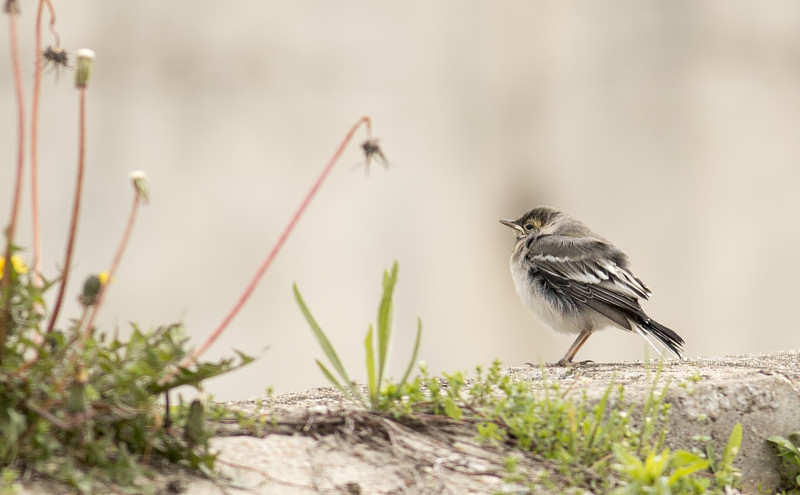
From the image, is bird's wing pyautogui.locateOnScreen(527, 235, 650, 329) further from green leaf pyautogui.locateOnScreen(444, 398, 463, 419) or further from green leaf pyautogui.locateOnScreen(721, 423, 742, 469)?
green leaf pyautogui.locateOnScreen(444, 398, 463, 419)

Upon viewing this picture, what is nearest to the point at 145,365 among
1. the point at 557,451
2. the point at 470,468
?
the point at 470,468

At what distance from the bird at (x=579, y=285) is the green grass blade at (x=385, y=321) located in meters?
2.59

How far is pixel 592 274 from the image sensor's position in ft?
18.2

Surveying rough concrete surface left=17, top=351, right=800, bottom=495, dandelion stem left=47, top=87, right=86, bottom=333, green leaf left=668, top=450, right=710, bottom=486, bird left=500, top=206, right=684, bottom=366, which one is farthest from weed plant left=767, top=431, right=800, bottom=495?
dandelion stem left=47, top=87, right=86, bottom=333

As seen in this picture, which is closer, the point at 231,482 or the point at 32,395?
the point at 32,395

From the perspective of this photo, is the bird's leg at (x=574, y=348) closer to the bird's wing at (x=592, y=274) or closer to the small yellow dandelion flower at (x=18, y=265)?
the bird's wing at (x=592, y=274)

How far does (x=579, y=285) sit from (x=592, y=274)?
13 cm

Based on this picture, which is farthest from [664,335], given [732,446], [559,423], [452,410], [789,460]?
[452,410]

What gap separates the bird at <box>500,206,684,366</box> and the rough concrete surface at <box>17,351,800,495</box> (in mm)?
1614

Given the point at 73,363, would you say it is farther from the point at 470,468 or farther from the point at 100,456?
the point at 470,468

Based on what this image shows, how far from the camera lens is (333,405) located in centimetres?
299

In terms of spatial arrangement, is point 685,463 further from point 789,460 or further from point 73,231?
point 73,231

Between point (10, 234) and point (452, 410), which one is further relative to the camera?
point (452, 410)

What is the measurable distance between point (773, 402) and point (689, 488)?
95 centimetres
